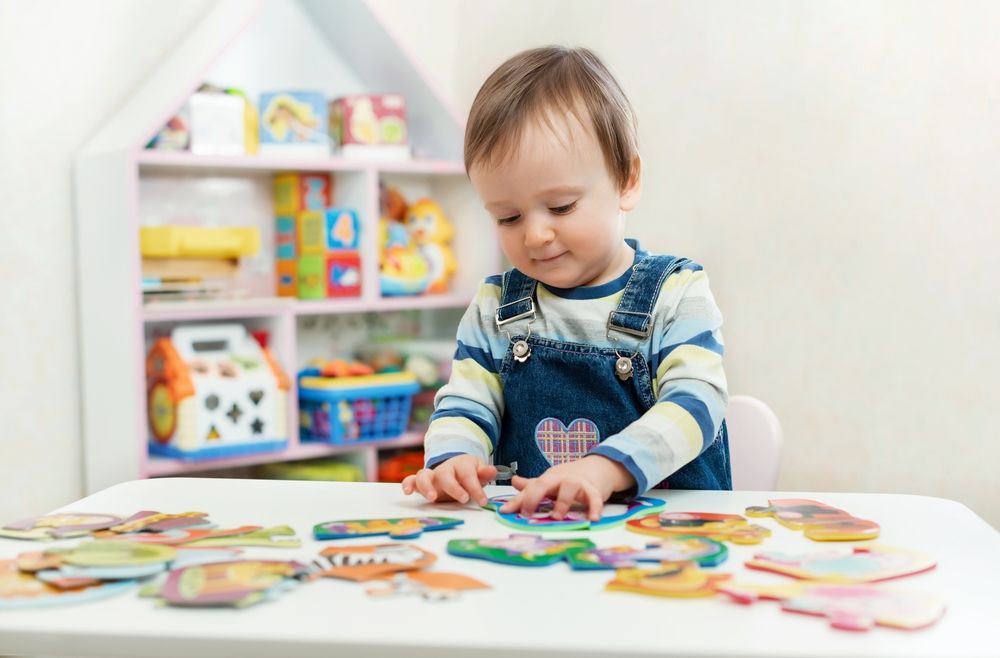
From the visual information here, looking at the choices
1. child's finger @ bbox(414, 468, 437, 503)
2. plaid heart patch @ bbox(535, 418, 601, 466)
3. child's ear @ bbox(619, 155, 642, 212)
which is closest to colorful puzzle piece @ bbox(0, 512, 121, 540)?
child's finger @ bbox(414, 468, 437, 503)

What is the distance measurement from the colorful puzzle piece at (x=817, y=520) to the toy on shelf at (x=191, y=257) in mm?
1617

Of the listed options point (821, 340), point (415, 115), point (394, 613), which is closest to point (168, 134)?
point (415, 115)

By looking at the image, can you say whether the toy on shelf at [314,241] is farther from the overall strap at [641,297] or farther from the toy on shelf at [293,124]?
the overall strap at [641,297]

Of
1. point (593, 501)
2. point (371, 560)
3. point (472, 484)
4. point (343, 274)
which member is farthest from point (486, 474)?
point (343, 274)

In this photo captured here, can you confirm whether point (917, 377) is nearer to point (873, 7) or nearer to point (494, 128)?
point (873, 7)

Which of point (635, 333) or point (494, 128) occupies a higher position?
point (494, 128)

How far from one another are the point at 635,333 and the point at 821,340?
1040 millimetres

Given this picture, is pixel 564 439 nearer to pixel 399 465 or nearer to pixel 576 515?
pixel 576 515

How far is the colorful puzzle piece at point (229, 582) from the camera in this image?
63 cm

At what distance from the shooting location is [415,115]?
2.72 metres

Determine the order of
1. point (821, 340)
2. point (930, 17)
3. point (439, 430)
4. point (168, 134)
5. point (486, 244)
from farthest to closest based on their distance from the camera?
point (486, 244)
point (168, 134)
point (821, 340)
point (930, 17)
point (439, 430)

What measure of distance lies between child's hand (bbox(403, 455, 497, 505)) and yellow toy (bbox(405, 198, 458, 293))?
67.0 inches

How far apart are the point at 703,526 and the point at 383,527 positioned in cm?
25

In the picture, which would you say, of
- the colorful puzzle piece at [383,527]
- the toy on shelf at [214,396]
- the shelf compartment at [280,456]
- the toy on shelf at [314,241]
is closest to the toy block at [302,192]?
the toy on shelf at [314,241]
